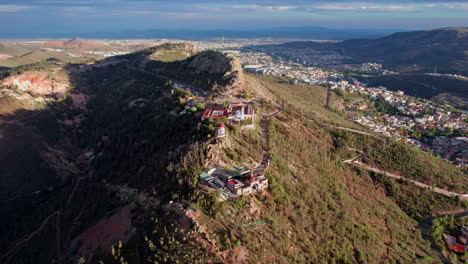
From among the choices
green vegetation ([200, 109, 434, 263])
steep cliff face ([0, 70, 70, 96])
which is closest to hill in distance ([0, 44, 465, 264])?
green vegetation ([200, 109, 434, 263])

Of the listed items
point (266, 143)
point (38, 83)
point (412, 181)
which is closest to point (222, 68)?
point (266, 143)

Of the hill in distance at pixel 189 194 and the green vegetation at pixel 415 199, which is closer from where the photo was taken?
the hill in distance at pixel 189 194

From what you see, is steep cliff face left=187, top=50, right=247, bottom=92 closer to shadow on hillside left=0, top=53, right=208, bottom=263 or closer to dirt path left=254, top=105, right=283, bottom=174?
shadow on hillside left=0, top=53, right=208, bottom=263

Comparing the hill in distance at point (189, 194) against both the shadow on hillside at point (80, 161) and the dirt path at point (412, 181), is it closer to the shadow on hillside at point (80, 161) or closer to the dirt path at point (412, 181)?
the shadow on hillside at point (80, 161)

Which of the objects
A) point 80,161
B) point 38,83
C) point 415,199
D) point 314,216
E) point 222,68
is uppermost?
point 222,68

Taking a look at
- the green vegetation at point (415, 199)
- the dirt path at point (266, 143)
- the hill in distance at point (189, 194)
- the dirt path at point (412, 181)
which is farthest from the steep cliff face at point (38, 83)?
the green vegetation at point (415, 199)

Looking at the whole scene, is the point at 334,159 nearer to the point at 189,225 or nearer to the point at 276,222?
the point at 276,222

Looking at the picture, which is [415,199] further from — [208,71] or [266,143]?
[208,71]

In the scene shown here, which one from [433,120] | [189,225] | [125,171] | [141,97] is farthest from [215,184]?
[433,120]
